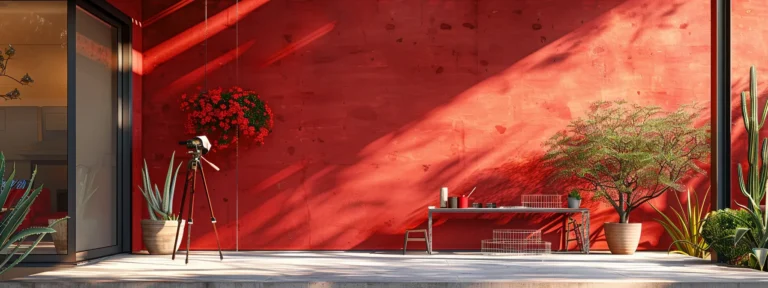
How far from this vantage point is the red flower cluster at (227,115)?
8891mm

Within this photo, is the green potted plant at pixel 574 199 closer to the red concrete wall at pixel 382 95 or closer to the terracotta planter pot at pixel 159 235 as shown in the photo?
the red concrete wall at pixel 382 95

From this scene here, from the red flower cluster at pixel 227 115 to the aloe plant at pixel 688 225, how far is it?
411 centimetres

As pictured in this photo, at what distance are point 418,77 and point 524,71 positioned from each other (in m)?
1.12

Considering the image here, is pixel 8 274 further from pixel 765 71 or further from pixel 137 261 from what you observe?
pixel 765 71

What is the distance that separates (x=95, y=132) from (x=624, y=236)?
5176 millimetres

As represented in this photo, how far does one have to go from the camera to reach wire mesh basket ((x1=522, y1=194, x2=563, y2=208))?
364 inches

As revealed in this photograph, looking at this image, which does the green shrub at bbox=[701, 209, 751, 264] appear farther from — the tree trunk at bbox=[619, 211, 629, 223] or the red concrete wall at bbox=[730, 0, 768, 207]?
the red concrete wall at bbox=[730, 0, 768, 207]

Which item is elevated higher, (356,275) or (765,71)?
(765,71)

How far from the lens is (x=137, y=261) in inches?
314

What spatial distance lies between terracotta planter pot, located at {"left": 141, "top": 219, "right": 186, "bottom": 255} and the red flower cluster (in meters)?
0.99

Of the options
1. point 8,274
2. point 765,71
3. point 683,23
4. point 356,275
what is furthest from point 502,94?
point 8,274

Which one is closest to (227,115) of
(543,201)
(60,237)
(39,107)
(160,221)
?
(160,221)

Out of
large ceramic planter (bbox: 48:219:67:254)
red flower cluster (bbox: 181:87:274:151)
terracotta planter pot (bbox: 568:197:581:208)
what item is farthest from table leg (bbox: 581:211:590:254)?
large ceramic planter (bbox: 48:219:67:254)

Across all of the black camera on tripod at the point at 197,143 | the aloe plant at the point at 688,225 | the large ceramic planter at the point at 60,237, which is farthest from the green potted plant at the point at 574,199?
the large ceramic planter at the point at 60,237
